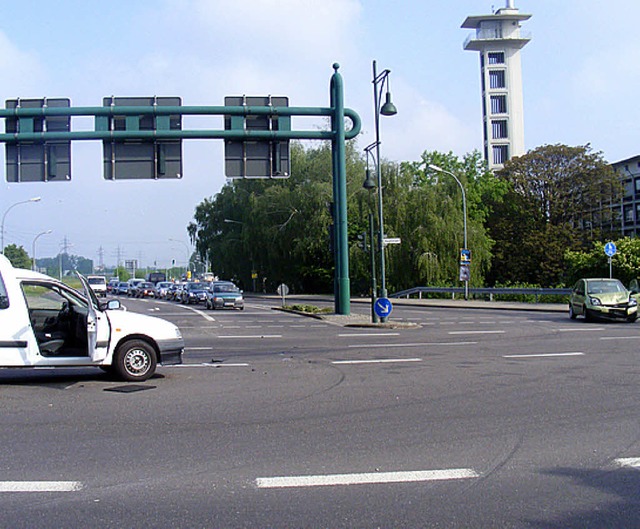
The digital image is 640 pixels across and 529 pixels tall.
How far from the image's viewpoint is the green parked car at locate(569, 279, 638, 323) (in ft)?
75.4

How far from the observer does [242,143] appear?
77.0 feet

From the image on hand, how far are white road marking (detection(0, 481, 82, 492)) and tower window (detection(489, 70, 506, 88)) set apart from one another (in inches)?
3591

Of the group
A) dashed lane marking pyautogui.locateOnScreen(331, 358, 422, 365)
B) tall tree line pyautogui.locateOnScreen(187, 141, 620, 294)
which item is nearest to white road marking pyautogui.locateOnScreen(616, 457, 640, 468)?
dashed lane marking pyautogui.locateOnScreen(331, 358, 422, 365)

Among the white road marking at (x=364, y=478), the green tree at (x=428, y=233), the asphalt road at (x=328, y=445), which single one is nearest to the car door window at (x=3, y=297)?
the asphalt road at (x=328, y=445)

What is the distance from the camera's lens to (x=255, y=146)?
2358 centimetres

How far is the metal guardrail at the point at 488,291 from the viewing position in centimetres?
3661

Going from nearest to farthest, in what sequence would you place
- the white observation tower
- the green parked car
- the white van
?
the white van
the green parked car
the white observation tower

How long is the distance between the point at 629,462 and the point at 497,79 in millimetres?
90607

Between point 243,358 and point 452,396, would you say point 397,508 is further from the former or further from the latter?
point 243,358

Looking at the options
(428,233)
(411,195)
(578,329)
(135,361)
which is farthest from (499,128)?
(135,361)

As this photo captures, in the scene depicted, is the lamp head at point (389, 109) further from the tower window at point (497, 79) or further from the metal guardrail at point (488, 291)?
the tower window at point (497, 79)

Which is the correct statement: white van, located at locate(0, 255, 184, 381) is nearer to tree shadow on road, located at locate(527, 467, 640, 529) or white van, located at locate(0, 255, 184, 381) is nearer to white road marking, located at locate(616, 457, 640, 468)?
tree shadow on road, located at locate(527, 467, 640, 529)

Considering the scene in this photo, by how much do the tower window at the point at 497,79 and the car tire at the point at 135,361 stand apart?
86.6 meters

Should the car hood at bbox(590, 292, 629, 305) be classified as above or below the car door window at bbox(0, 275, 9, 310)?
below
